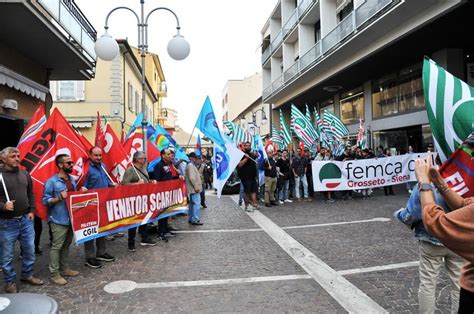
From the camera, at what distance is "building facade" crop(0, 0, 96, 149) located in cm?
785

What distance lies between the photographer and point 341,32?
1598 centimetres

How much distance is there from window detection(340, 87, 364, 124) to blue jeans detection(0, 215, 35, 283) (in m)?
17.4

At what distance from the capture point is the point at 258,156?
12.3m

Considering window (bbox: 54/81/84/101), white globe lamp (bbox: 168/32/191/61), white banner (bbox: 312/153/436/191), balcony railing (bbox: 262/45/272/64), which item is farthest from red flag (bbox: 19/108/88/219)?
balcony railing (bbox: 262/45/272/64)

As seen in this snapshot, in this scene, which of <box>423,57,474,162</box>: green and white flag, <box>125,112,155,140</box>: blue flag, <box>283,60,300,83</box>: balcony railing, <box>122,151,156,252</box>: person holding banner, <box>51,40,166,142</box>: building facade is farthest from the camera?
<box>51,40,166,142</box>: building facade

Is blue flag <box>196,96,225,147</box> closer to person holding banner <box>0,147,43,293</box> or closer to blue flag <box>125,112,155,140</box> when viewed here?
blue flag <box>125,112,155,140</box>

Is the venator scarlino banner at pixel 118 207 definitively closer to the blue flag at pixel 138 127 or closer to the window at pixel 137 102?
the blue flag at pixel 138 127

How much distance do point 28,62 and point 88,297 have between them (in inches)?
352

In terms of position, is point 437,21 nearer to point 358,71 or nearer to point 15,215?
point 358,71

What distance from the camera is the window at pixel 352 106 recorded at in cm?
1944

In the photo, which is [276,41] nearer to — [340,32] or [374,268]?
[340,32]

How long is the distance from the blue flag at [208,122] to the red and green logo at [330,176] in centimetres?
519

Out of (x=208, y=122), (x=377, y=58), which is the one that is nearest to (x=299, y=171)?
(x=208, y=122)

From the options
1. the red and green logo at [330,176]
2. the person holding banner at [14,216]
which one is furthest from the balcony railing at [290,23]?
the person holding banner at [14,216]
